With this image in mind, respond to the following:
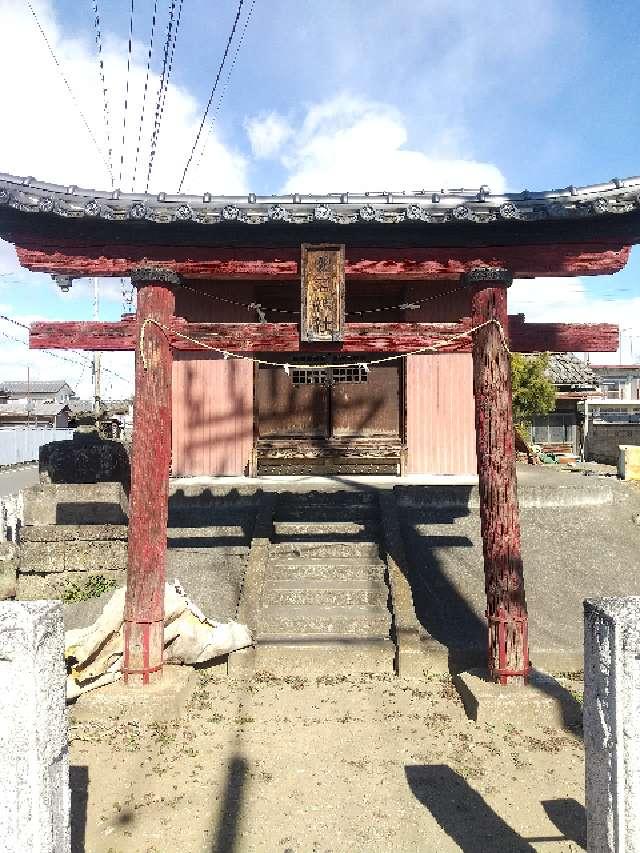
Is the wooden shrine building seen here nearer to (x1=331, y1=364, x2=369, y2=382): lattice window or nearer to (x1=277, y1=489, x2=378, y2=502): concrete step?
(x1=277, y1=489, x2=378, y2=502): concrete step

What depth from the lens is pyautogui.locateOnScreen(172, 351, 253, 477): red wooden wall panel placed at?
48.1 ft

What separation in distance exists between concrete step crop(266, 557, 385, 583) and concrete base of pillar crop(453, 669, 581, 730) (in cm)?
332

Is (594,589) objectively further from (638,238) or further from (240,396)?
(240,396)

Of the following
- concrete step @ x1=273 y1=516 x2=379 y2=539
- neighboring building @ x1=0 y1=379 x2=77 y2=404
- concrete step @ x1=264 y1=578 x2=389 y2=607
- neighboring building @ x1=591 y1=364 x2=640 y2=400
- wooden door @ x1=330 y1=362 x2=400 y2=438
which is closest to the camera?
concrete step @ x1=264 y1=578 x2=389 y2=607

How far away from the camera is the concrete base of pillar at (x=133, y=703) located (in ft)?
20.4

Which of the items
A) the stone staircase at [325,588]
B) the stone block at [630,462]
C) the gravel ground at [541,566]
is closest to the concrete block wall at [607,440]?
the stone block at [630,462]

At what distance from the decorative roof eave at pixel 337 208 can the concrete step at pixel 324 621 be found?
5720mm

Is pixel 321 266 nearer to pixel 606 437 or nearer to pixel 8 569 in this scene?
pixel 8 569

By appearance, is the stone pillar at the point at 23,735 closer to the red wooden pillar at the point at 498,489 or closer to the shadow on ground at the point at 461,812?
the shadow on ground at the point at 461,812

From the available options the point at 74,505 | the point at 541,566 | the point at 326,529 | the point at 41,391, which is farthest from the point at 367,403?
the point at 41,391

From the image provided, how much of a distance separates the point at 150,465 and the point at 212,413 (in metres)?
7.88

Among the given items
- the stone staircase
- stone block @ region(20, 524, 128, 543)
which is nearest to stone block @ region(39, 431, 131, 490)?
stone block @ region(20, 524, 128, 543)

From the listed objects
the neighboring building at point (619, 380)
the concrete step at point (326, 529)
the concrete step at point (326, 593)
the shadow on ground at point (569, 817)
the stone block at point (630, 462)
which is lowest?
the shadow on ground at point (569, 817)

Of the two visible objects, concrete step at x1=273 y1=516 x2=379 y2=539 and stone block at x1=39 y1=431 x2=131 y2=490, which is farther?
stone block at x1=39 y1=431 x2=131 y2=490
